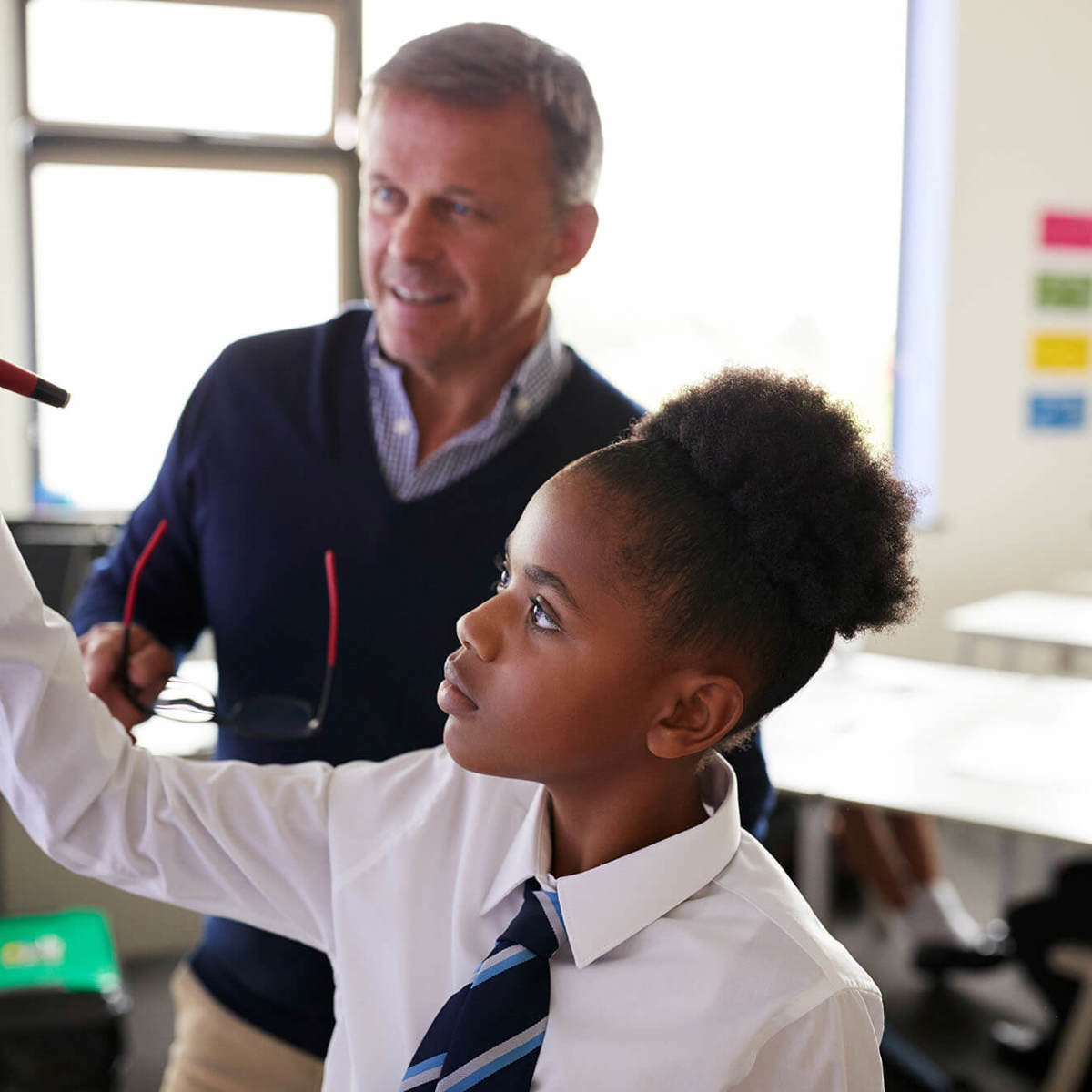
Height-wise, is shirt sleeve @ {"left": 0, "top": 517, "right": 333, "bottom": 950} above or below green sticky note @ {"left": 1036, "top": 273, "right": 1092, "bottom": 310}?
below

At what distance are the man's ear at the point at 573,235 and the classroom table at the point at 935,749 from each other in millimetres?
891

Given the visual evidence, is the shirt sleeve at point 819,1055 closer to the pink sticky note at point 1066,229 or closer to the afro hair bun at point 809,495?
the afro hair bun at point 809,495

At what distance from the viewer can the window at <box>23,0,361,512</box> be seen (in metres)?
3.59

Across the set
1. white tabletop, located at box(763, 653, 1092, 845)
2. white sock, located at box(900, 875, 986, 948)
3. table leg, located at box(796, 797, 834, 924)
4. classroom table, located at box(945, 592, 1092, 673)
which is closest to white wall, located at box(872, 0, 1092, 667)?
classroom table, located at box(945, 592, 1092, 673)

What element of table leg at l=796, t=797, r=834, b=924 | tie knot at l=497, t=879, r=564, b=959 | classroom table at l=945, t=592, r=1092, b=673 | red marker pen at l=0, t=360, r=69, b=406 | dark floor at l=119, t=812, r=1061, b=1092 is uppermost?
red marker pen at l=0, t=360, r=69, b=406

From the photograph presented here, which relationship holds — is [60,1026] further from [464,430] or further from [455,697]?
[455,697]

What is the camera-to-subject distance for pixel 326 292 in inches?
152

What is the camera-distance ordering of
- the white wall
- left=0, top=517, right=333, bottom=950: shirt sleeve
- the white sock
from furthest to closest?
1. the white wall
2. the white sock
3. left=0, top=517, right=333, bottom=950: shirt sleeve

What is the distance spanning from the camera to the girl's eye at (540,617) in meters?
0.88

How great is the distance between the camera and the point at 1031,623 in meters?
3.83

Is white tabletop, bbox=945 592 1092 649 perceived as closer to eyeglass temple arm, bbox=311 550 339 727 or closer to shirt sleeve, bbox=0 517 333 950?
eyeglass temple arm, bbox=311 550 339 727

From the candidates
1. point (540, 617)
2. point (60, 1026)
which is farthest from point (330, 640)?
point (60, 1026)

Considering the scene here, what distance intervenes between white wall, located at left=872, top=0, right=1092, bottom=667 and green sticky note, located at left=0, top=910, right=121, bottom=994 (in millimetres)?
3044

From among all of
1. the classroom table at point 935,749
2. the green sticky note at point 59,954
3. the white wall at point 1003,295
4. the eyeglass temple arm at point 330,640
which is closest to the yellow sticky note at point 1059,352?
the white wall at point 1003,295
